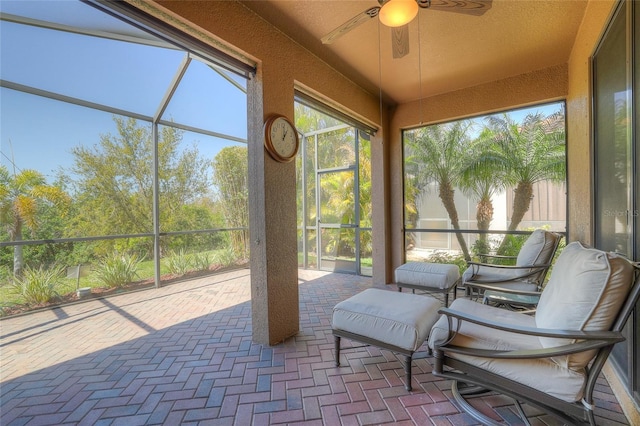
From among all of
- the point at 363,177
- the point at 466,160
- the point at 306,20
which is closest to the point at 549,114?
the point at 466,160

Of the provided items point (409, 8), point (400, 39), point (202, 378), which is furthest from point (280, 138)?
point (202, 378)

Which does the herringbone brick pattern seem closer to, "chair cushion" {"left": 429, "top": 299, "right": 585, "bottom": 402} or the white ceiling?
"chair cushion" {"left": 429, "top": 299, "right": 585, "bottom": 402}

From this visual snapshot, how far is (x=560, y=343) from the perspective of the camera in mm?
1323

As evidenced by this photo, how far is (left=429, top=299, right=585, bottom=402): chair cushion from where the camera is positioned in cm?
129

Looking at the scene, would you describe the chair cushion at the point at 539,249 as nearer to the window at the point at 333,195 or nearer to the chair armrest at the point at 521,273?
the chair armrest at the point at 521,273

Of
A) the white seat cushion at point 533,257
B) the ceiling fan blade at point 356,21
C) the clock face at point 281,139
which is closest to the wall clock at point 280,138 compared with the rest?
the clock face at point 281,139

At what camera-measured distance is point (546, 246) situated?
109 inches

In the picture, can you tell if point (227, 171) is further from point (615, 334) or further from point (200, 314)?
point (615, 334)

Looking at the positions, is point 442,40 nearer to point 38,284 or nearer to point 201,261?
point 201,261

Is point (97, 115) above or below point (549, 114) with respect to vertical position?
above

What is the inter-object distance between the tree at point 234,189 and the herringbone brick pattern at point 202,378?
9.23 feet

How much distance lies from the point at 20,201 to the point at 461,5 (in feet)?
17.6

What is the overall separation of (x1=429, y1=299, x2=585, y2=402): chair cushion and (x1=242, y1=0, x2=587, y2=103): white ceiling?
6.91ft

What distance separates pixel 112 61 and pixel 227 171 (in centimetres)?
262
